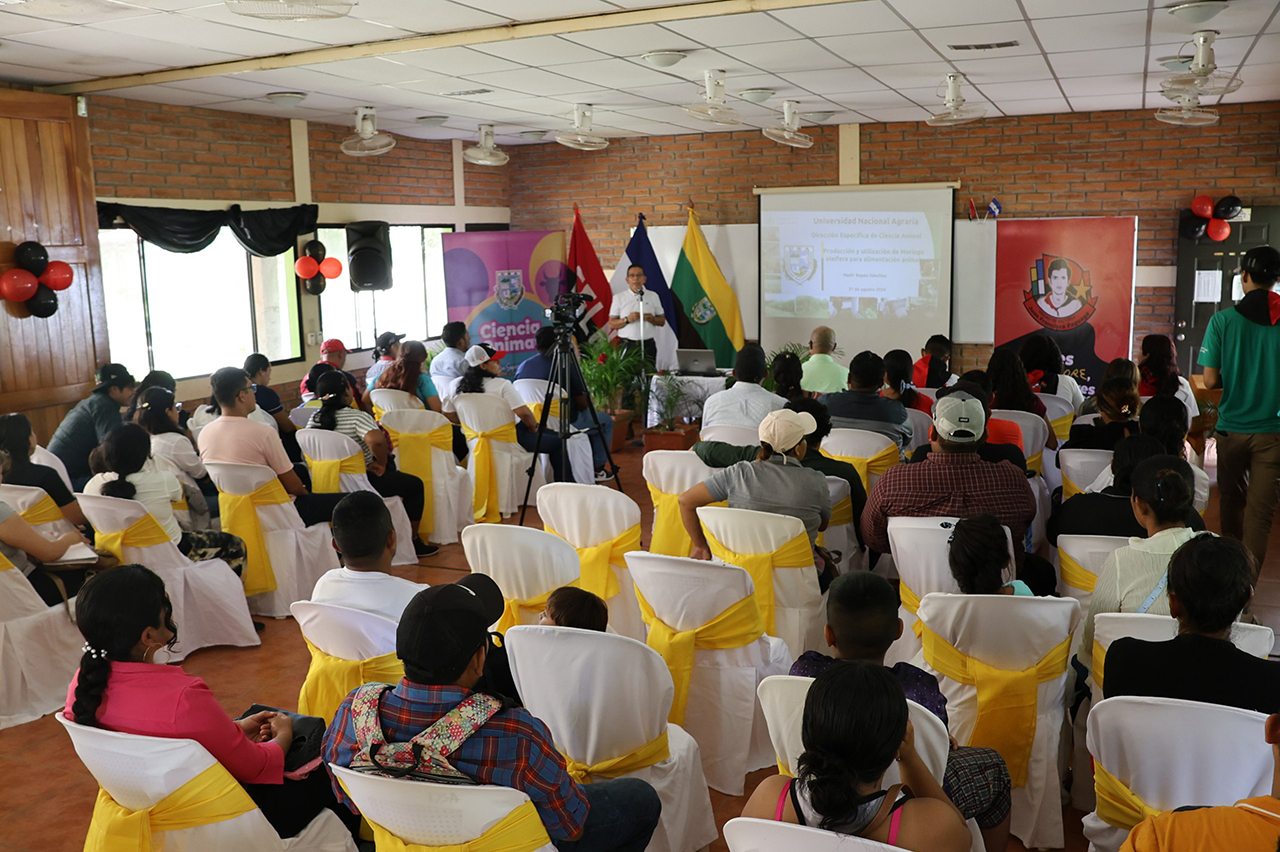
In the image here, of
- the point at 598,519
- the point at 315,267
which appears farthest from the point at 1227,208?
the point at 315,267

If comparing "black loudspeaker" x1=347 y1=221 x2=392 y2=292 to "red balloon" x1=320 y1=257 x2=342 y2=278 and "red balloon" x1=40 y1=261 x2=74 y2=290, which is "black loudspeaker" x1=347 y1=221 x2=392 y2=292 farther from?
"red balloon" x1=40 y1=261 x2=74 y2=290

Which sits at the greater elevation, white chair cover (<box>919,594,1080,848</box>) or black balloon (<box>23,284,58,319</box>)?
black balloon (<box>23,284,58,319</box>)

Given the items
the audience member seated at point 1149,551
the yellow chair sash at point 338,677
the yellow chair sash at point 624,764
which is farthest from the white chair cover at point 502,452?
the audience member seated at point 1149,551

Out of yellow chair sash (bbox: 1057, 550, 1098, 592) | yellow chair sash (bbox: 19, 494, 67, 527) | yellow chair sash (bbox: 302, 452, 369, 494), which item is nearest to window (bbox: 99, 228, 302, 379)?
yellow chair sash (bbox: 302, 452, 369, 494)

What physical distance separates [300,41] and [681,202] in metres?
6.10

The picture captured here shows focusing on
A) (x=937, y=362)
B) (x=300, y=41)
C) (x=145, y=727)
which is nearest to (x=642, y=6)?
(x=300, y=41)

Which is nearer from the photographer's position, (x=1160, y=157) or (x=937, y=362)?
(x=937, y=362)

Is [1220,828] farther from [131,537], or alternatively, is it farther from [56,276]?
[56,276]

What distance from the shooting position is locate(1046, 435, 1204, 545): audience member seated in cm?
354

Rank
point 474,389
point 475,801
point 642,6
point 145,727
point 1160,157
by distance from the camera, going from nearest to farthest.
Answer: point 475,801 < point 145,727 < point 642,6 < point 474,389 < point 1160,157

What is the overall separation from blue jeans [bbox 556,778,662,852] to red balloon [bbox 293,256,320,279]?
724 centimetres

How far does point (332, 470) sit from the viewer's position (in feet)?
18.7

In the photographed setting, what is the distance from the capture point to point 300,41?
5.50 meters

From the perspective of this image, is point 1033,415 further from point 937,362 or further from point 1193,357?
point 1193,357
